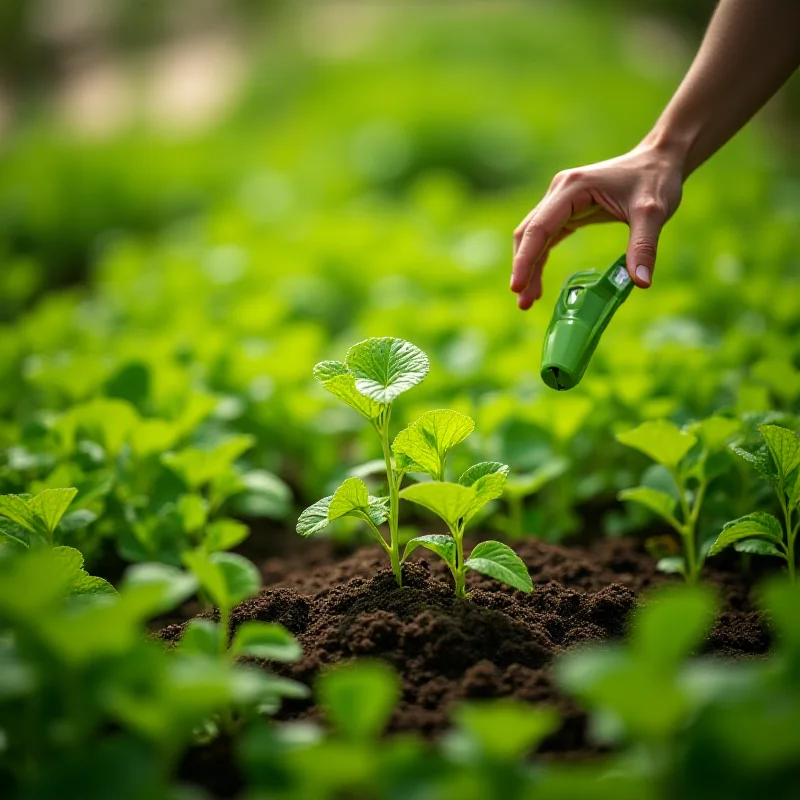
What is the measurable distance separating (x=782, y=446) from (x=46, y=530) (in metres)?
1.35

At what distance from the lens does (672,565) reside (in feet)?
5.91

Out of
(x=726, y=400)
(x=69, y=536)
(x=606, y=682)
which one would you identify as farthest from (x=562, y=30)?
(x=606, y=682)

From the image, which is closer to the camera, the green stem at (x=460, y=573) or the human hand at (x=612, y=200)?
the green stem at (x=460, y=573)

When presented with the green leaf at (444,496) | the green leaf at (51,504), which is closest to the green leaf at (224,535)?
the green leaf at (51,504)

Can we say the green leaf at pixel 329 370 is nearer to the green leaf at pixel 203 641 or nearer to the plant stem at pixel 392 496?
the plant stem at pixel 392 496

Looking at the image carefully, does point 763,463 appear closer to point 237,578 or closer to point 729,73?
point 729,73

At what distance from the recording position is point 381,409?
154 cm

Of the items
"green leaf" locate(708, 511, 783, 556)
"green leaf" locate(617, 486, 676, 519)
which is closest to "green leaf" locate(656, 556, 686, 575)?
"green leaf" locate(617, 486, 676, 519)

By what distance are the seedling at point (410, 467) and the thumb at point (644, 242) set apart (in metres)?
0.44

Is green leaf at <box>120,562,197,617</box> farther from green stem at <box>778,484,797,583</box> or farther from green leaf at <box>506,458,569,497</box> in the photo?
green stem at <box>778,484,797,583</box>

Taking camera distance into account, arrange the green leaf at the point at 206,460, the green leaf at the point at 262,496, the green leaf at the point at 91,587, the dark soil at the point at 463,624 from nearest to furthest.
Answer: the dark soil at the point at 463,624 < the green leaf at the point at 91,587 < the green leaf at the point at 206,460 < the green leaf at the point at 262,496

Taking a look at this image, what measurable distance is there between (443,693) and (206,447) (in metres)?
1.05

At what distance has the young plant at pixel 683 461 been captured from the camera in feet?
5.39

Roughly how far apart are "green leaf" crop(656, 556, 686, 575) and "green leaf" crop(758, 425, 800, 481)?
0.33 m
